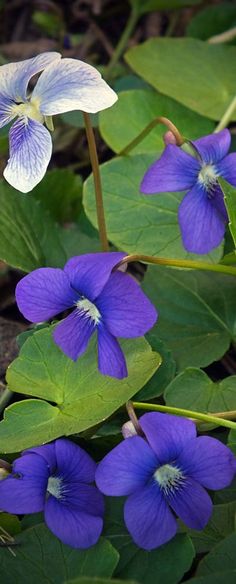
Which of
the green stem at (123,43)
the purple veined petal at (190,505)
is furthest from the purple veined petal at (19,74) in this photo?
the green stem at (123,43)

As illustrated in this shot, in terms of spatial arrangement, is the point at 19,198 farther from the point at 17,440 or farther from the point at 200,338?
the point at 17,440

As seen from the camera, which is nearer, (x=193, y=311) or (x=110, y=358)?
(x=110, y=358)

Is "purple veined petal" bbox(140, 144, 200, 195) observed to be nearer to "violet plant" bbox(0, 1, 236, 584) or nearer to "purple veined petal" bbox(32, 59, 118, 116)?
"violet plant" bbox(0, 1, 236, 584)

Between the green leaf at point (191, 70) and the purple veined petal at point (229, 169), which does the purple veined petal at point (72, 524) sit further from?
the green leaf at point (191, 70)

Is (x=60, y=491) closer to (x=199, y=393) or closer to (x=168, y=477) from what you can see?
(x=168, y=477)

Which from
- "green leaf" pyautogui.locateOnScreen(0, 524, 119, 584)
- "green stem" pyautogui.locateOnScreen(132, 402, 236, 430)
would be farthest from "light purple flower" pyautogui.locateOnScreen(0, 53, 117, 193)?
"green leaf" pyautogui.locateOnScreen(0, 524, 119, 584)

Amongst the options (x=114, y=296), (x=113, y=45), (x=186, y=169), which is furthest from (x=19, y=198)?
(x=113, y=45)

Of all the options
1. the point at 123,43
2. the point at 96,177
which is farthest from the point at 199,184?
the point at 123,43
